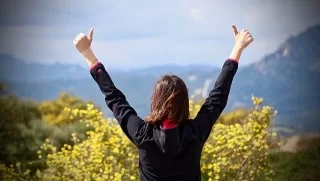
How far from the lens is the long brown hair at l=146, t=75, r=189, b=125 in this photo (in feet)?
4.76

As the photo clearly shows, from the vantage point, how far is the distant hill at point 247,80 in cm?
327

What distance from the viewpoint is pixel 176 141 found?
4.61 feet

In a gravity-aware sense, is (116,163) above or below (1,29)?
below

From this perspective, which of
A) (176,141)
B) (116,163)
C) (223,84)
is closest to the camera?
(176,141)

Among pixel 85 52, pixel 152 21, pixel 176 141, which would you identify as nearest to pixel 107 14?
pixel 152 21

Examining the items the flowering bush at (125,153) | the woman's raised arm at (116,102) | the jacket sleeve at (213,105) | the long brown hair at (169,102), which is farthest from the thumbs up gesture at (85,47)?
the flowering bush at (125,153)

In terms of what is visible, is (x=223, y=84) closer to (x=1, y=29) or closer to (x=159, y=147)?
(x=159, y=147)

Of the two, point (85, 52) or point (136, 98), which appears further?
point (136, 98)

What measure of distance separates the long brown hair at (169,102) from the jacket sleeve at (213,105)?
43 mm

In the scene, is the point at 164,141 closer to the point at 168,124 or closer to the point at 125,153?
the point at 168,124

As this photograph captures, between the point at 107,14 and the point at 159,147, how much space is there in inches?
76.8

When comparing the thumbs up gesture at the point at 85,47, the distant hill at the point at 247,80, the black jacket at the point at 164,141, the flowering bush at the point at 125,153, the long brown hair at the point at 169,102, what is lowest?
the black jacket at the point at 164,141

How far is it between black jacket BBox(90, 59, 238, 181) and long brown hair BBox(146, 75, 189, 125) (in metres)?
0.02

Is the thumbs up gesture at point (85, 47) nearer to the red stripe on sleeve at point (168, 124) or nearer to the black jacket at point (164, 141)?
the black jacket at point (164, 141)
